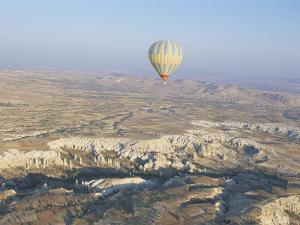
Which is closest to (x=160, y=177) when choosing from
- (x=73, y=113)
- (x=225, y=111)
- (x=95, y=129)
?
(x=95, y=129)

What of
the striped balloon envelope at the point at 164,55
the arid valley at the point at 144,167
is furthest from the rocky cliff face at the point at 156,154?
the striped balloon envelope at the point at 164,55

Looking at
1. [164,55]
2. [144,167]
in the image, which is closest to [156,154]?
[144,167]

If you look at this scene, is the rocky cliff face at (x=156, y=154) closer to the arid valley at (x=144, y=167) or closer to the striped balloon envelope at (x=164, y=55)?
the arid valley at (x=144, y=167)

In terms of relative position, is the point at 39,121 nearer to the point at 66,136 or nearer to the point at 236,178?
the point at 66,136

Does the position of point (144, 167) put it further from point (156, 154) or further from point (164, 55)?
point (164, 55)

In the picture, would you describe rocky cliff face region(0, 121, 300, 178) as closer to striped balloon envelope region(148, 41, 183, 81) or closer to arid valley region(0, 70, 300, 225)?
arid valley region(0, 70, 300, 225)

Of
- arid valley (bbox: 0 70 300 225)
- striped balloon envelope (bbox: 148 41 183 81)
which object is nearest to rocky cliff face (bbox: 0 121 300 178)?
arid valley (bbox: 0 70 300 225)
